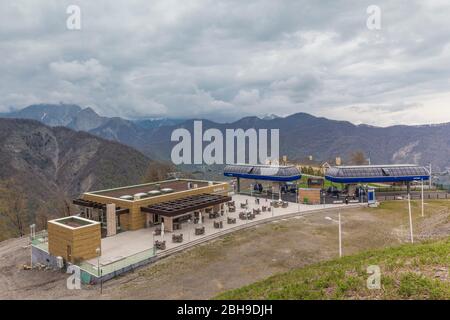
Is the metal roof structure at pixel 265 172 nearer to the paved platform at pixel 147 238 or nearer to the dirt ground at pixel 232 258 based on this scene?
the paved platform at pixel 147 238

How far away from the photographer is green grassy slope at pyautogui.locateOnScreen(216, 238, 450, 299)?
9.01 m

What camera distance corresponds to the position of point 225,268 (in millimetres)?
18938

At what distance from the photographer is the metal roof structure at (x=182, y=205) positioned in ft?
87.7

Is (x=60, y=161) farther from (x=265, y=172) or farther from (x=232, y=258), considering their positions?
(x=232, y=258)

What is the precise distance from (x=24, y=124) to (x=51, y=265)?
6505 inches

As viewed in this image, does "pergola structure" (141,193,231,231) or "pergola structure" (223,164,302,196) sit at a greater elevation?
"pergola structure" (223,164,302,196)

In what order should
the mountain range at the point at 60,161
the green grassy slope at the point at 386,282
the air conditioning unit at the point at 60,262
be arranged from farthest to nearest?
the mountain range at the point at 60,161, the air conditioning unit at the point at 60,262, the green grassy slope at the point at 386,282

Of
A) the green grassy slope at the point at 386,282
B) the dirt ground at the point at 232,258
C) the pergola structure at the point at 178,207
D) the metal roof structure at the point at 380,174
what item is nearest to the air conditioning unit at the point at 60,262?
the dirt ground at the point at 232,258

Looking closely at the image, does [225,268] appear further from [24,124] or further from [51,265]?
[24,124]

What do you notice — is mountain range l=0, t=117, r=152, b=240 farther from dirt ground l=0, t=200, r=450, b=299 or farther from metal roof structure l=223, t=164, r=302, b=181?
dirt ground l=0, t=200, r=450, b=299

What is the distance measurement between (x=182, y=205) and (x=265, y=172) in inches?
838

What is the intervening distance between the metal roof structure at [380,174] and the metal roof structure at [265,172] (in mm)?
6238

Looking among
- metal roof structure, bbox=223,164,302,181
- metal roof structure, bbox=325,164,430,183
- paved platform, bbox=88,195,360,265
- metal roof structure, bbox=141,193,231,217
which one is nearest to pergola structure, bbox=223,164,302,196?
metal roof structure, bbox=223,164,302,181

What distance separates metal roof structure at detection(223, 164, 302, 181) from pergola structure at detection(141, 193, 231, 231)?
51.1ft
